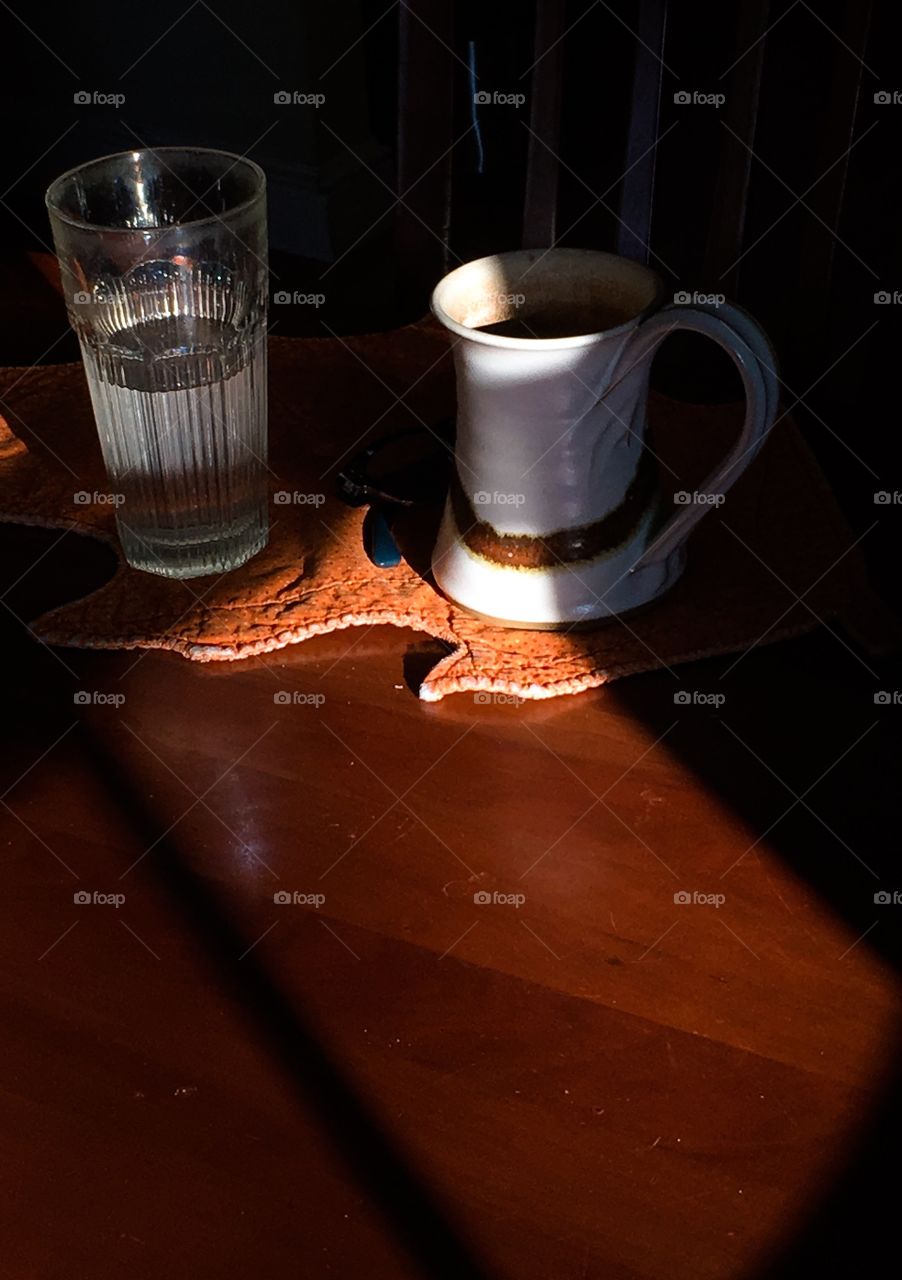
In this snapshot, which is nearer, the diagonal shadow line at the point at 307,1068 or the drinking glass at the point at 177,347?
the diagonal shadow line at the point at 307,1068

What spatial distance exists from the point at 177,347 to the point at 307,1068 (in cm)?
42

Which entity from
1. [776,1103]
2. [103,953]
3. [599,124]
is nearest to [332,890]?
[103,953]

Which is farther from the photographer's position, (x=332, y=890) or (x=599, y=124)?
(x=599, y=124)

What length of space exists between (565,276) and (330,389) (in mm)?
275

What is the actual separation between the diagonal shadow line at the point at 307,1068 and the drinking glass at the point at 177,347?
0.68ft

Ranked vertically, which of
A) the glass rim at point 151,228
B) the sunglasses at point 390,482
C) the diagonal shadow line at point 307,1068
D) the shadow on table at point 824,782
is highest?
the glass rim at point 151,228

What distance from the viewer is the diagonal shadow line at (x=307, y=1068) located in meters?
0.45

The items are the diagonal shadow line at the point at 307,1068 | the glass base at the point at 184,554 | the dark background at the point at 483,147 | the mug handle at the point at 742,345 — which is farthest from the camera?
the dark background at the point at 483,147

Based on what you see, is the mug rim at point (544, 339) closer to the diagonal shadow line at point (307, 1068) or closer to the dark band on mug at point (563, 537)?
the dark band on mug at point (563, 537)

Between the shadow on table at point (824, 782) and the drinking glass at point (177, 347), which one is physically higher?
the drinking glass at point (177, 347)

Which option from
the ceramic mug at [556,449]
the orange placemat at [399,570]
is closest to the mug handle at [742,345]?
the ceramic mug at [556,449]

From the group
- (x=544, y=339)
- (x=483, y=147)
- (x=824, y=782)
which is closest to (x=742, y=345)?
(x=544, y=339)

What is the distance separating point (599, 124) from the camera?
156 cm

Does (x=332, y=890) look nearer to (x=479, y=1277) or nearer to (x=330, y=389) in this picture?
(x=479, y=1277)
